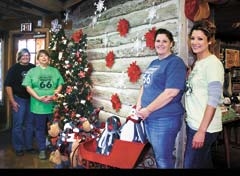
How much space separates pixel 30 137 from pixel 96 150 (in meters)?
0.38

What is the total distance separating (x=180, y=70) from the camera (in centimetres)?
163

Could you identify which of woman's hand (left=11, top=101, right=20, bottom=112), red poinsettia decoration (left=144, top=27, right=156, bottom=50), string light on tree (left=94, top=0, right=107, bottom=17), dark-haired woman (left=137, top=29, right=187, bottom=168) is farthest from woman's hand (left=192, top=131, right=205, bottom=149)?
woman's hand (left=11, top=101, right=20, bottom=112)

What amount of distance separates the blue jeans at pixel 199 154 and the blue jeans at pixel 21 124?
0.87 meters

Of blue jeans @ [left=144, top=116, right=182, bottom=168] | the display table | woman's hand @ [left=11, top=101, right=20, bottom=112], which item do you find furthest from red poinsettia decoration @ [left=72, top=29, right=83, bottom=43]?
the display table

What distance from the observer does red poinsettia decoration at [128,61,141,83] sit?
1693 mm

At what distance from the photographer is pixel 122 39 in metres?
1.74

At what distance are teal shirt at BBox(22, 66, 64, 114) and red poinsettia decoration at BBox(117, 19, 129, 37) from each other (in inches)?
16.2

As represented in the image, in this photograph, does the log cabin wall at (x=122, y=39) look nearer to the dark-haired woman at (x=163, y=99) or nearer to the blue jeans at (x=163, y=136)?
the dark-haired woman at (x=163, y=99)

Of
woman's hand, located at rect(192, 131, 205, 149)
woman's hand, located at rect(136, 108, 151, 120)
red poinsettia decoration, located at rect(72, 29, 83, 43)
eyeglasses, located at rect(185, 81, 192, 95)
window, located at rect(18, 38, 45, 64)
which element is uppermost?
red poinsettia decoration, located at rect(72, 29, 83, 43)

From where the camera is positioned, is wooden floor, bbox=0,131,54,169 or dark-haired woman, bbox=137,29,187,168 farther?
wooden floor, bbox=0,131,54,169

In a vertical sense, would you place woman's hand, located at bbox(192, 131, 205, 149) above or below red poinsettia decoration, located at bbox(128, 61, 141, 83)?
below

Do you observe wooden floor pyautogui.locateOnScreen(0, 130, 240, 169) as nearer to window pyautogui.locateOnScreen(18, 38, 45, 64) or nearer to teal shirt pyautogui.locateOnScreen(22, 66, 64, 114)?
teal shirt pyautogui.locateOnScreen(22, 66, 64, 114)

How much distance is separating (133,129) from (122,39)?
50cm

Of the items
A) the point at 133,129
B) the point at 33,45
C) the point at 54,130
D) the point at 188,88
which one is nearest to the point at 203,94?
the point at 188,88
